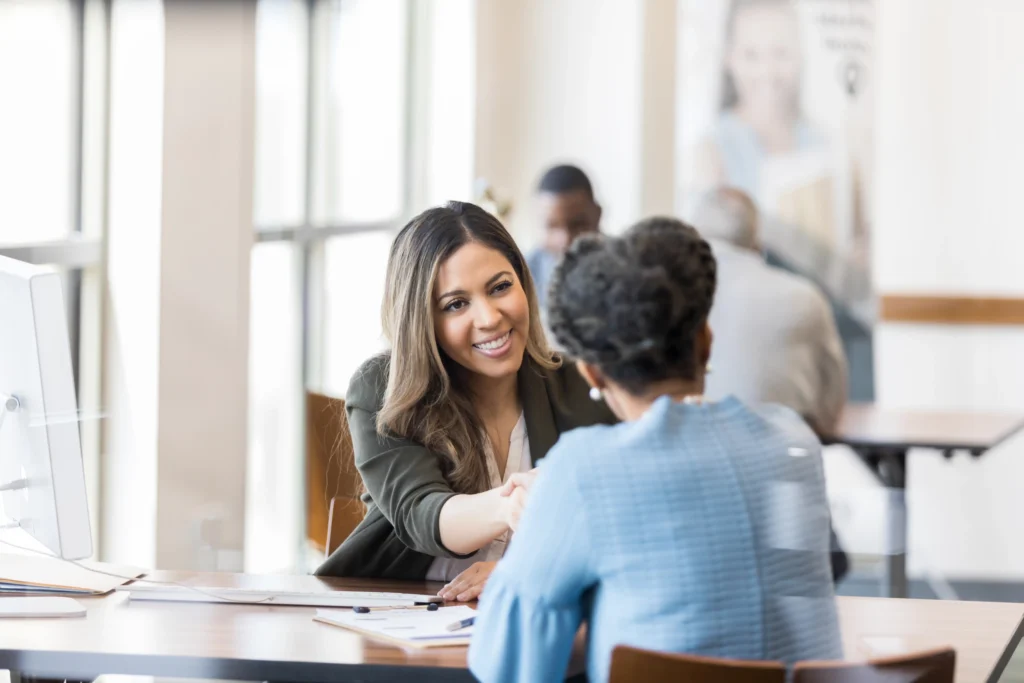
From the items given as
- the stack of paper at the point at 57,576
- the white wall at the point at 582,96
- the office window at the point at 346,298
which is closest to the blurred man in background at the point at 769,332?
the white wall at the point at 582,96

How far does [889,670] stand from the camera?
1.01m

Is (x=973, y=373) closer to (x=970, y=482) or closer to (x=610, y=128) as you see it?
(x=970, y=482)

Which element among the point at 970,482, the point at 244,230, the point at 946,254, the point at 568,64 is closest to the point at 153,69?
the point at 244,230

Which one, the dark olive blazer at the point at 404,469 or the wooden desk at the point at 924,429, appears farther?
the wooden desk at the point at 924,429

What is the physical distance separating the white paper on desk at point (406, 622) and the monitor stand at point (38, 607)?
0.94 feet

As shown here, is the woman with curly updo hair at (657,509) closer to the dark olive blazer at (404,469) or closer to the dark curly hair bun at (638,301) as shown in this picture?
the dark curly hair bun at (638,301)

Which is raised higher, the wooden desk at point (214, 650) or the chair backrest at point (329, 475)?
the chair backrest at point (329, 475)

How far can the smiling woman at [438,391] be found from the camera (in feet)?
5.18

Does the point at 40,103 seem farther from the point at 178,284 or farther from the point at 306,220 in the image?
the point at 306,220

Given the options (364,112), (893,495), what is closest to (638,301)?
(364,112)

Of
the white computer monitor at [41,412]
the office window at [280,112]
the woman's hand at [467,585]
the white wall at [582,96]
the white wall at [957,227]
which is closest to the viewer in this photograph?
the white computer monitor at [41,412]

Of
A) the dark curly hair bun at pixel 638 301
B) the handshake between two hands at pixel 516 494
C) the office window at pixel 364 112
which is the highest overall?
the office window at pixel 364 112

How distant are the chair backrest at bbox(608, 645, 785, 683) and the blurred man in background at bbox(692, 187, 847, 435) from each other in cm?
145

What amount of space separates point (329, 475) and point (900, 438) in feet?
5.38
